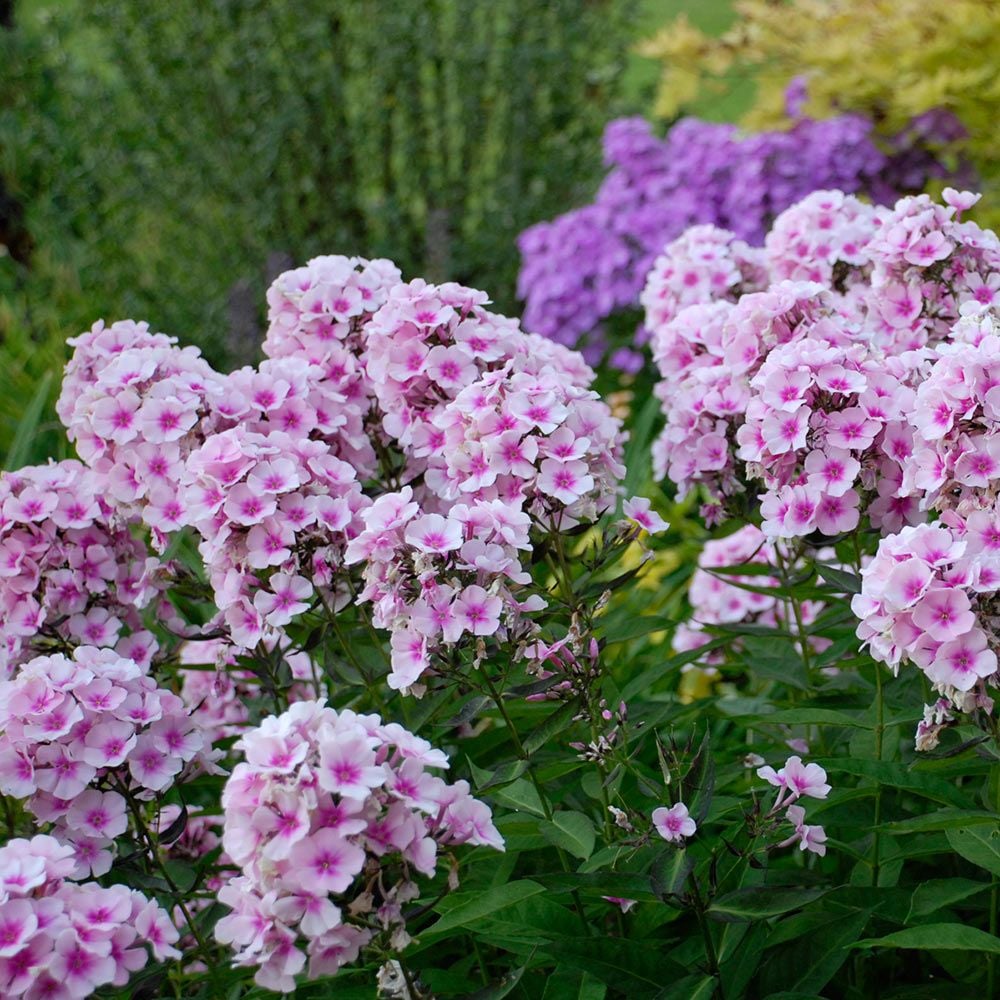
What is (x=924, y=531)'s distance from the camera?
1604mm

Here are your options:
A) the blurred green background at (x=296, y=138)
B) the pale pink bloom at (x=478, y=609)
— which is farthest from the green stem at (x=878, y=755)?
the blurred green background at (x=296, y=138)

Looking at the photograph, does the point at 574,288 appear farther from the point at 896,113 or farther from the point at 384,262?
the point at 384,262

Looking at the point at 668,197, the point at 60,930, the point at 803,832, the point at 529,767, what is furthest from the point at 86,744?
the point at 668,197

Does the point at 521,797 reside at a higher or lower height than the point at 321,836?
lower

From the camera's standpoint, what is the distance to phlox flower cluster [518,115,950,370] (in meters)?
4.75

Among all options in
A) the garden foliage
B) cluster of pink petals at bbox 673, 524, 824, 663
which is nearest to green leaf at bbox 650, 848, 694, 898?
cluster of pink petals at bbox 673, 524, 824, 663

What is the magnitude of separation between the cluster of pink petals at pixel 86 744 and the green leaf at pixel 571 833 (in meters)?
0.47

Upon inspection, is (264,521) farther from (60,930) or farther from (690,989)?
(690,989)

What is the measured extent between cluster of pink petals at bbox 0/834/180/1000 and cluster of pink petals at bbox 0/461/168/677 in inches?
23.8

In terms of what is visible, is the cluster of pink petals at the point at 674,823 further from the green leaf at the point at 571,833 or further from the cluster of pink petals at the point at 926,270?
the cluster of pink petals at the point at 926,270

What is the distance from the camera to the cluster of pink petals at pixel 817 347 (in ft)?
6.15

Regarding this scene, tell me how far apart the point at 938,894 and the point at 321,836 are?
85 cm

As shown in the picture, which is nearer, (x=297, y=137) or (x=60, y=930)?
(x=60, y=930)

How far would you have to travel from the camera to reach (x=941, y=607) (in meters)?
1.58
